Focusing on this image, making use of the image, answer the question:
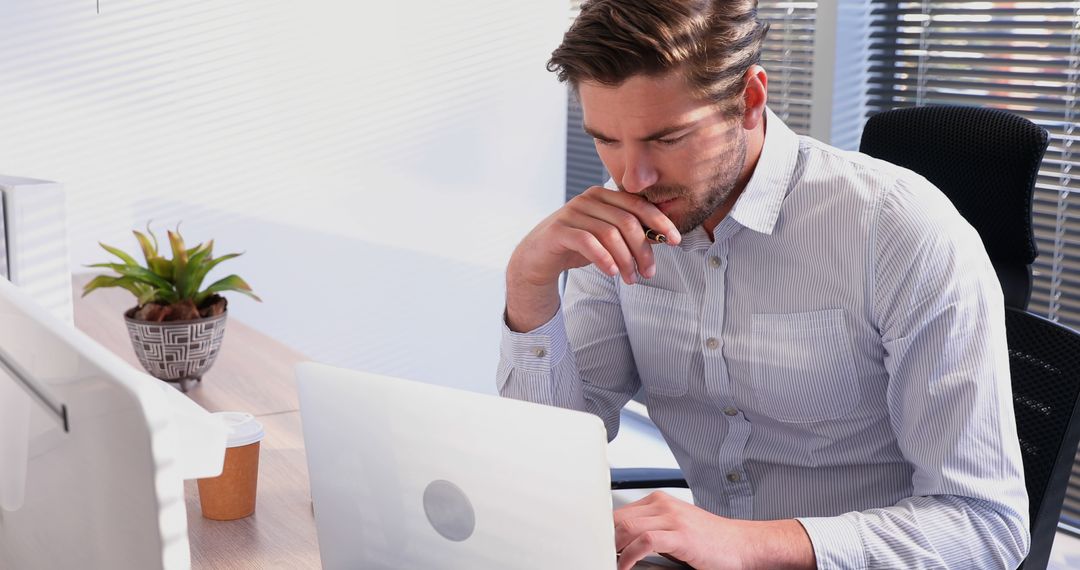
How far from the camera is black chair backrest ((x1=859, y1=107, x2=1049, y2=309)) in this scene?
1363mm

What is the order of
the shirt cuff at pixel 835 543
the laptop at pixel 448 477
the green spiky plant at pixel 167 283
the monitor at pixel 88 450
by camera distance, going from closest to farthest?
the monitor at pixel 88 450
the laptop at pixel 448 477
the shirt cuff at pixel 835 543
the green spiky plant at pixel 167 283

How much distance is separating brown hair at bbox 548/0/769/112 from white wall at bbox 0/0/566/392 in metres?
1.77

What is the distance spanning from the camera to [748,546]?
110 cm

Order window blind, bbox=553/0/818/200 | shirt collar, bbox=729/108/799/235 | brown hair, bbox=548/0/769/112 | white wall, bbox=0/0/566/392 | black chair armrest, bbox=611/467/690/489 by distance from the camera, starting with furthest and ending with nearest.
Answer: window blind, bbox=553/0/818/200 → white wall, bbox=0/0/566/392 → black chair armrest, bbox=611/467/690/489 → shirt collar, bbox=729/108/799/235 → brown hair, bbox=548/0/769/112

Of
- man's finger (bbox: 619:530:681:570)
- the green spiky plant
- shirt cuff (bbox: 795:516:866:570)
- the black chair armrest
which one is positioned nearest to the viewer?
man's finger (bbox: 619:530:681:570)

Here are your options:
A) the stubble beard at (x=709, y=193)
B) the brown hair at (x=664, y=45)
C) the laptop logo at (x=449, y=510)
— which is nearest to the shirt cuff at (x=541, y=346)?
the stubble beard at (x=709, y=193)

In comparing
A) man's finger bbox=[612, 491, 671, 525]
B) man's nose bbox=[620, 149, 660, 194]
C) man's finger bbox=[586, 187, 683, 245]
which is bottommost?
man's finger bbox=[612, 491, 671, 525]

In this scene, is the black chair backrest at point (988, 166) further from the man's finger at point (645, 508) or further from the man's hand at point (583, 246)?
the man's finger at point (645, 508)

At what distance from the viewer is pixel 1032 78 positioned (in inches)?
100

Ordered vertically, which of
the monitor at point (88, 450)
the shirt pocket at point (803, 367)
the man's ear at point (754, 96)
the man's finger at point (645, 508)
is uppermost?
the man's ear at point (754, 96)

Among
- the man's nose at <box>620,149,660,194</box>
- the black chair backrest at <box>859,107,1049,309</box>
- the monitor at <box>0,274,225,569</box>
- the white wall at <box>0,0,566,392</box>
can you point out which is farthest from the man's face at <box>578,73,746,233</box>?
the white wall at <box>0,0,566,392</box>

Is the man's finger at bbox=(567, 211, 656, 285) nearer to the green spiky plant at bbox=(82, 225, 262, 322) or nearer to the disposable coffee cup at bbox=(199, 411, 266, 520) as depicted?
the disposable coffee cup at bbox=(199, 411, 266, 520)

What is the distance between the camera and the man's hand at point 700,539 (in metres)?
1.05

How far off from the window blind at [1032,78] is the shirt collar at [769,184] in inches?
54.5
